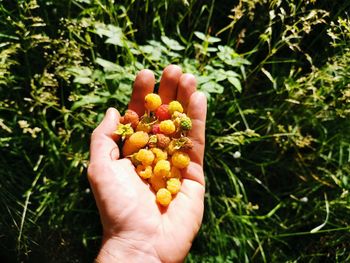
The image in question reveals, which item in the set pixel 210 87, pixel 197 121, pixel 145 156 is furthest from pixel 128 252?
pixel 210 87

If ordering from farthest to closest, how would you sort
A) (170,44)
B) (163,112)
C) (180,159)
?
(170,44)
(163,112)
(180,159)

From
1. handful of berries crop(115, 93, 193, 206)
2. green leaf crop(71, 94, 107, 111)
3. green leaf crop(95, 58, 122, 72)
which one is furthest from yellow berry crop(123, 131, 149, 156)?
green leaf crop(95, 58, 122, 72)

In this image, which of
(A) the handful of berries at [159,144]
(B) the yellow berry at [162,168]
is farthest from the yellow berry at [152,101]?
(B) the yellow berry at [162,168]

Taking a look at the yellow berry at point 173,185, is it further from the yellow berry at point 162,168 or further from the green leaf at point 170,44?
the green leaf at point 170,44

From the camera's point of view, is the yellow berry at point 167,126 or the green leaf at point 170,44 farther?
the green leaf at point 170,44

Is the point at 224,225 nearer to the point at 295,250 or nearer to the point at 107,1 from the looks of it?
the point at 295,250

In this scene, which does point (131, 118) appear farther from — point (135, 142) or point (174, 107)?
point (174, 107)

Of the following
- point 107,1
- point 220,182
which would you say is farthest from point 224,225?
point 107,1
